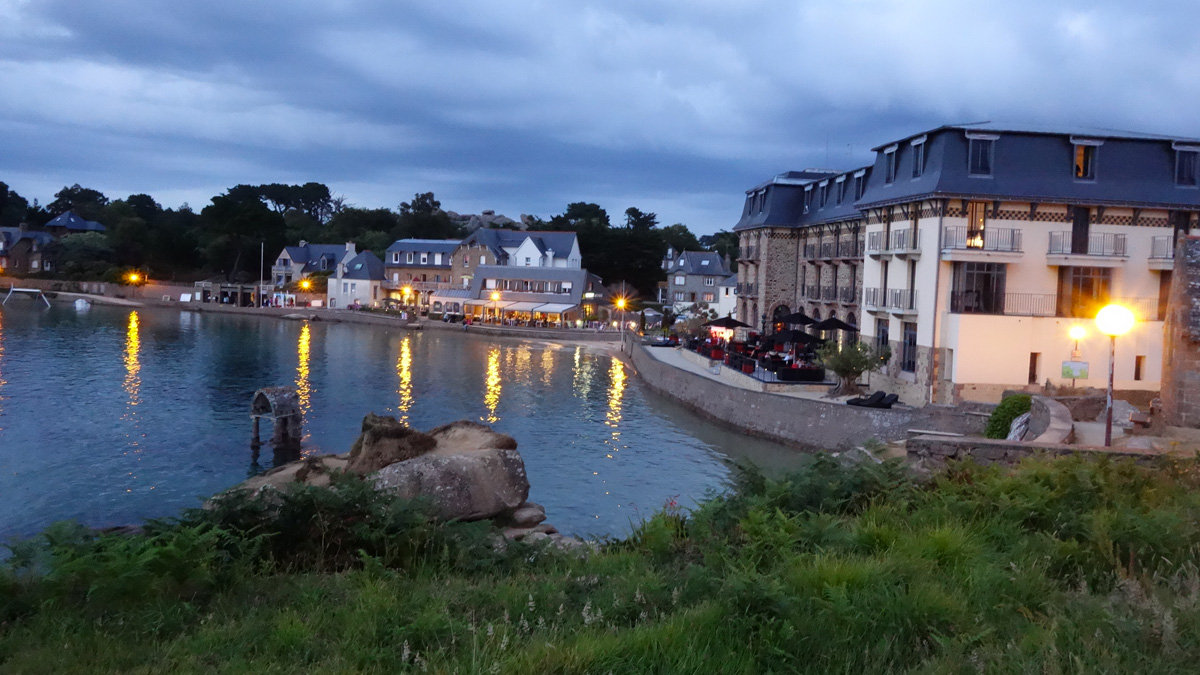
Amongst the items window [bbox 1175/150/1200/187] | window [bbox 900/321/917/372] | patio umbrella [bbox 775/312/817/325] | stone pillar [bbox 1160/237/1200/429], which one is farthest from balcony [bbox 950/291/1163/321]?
stone pillar [bbox 1160/237/1200/429]

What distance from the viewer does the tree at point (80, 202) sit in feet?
406

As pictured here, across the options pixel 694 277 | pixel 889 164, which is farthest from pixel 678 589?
pixel 694 277

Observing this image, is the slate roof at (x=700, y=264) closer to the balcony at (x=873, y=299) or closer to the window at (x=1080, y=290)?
the balcony at (x=873, y=299)

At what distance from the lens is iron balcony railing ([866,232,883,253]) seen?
1288 inches

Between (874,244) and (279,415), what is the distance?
2249 cm

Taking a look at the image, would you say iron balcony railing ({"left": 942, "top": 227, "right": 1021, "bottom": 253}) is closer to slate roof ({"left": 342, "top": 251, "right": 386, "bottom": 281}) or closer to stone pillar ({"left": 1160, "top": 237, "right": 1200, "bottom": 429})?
stone pillar ({"left": 1160, "top": 237, "right": 1200, "bottom": 429})

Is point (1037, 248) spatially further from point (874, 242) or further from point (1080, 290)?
point (874, 242)

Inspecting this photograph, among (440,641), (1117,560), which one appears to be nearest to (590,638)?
(440,641)

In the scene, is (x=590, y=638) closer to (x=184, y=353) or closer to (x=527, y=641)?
(x=527, y=641)

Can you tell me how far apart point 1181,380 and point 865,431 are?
29.9 feet

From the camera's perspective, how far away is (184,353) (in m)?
52.0

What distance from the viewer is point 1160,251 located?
1125 inches

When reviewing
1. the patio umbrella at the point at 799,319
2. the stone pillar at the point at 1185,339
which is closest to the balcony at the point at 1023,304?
the patio umbrella at the point at 799,319

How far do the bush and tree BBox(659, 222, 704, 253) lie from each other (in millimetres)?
90524
